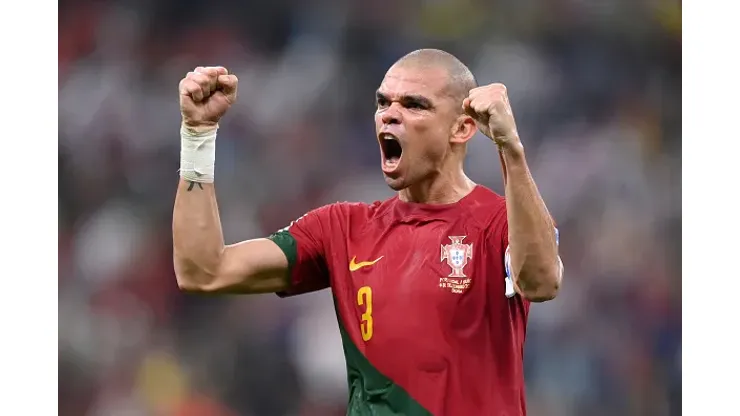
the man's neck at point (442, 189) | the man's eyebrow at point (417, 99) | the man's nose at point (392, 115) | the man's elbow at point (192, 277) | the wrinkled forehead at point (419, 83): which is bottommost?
the man's elbow at point (192, 277)

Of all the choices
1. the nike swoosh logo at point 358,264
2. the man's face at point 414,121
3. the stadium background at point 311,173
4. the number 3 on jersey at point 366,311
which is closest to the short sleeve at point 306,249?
the nike swoosh logo at point 358,264

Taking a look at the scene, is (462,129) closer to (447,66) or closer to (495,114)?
(447,66)

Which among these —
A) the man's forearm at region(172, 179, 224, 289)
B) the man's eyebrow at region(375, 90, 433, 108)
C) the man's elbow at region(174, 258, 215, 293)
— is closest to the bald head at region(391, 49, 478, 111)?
the man's eyebrow at region(375, 90, 433, 108)

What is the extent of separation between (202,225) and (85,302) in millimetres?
3288

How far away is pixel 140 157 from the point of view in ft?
22.4

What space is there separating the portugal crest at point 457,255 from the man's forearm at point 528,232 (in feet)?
1.26

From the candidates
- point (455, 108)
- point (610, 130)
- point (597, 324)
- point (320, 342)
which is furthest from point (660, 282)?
point (455, 108)

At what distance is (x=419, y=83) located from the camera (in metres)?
3.84

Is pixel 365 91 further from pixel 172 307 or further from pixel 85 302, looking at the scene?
pixel 85 302

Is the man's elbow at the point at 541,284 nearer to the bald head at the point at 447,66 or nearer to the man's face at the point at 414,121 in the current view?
the man's face at the point at 414,121

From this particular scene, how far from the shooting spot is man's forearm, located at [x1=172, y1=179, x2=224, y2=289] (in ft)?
12.1

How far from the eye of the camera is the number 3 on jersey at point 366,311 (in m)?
3.75

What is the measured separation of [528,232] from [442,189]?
0.76 metres

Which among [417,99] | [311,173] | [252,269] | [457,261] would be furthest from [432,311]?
[311,173]
